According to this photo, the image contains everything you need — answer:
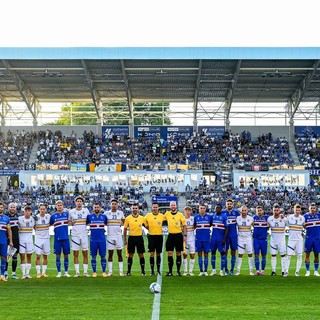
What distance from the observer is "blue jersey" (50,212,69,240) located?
17.8 metres

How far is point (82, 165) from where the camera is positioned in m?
53.3

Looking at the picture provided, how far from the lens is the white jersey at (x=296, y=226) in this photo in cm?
1798

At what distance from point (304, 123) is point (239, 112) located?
218 inches

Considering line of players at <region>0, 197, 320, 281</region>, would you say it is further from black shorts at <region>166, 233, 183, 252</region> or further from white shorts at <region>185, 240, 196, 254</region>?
white shorts at <region>185, 240, 196, 254</region>

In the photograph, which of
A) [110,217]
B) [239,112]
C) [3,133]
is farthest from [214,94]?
[110,217]

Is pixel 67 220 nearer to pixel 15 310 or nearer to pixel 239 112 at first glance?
pixel 15 310

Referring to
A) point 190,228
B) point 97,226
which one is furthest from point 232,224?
point 97,226

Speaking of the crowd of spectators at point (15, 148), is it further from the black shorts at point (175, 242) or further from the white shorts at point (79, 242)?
the black shorts at point (175, 242)

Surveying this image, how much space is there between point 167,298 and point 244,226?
16.9 ft

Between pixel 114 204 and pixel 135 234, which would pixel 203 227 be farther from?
pixel 114 204

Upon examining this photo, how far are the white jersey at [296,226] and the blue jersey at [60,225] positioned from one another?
225 inches

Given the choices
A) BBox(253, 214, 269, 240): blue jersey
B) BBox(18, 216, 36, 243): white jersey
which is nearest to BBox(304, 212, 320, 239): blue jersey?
BBox(253, 214, 269, 240): blue jersey

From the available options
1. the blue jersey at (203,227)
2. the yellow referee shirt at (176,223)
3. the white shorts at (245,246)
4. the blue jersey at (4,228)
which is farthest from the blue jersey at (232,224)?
the blue jersey at (4,228)

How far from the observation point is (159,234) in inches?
699
